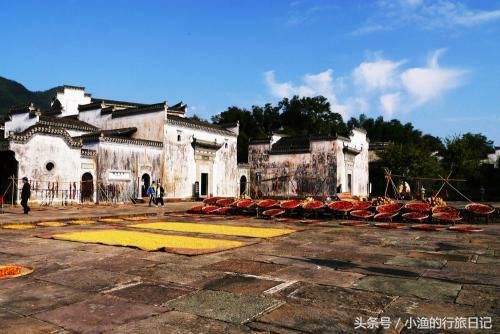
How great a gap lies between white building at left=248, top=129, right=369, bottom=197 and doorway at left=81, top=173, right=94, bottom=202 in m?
13.6

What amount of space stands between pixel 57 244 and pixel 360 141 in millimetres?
33624

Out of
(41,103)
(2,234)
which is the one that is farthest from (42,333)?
(41,103)

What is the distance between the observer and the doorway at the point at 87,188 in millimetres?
23547

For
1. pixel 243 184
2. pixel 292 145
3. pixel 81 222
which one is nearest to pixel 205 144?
pixel 243 184

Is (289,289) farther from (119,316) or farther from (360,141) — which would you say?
(360,141)

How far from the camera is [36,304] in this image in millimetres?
4613

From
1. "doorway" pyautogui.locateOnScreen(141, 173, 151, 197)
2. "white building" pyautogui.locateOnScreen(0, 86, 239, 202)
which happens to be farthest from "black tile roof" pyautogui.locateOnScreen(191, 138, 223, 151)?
"doorway" pyautogui.locateOnScreen(141, 173, 151, 197)

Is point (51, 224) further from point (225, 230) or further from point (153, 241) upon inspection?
point (225, 230)

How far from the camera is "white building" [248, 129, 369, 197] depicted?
110 ft

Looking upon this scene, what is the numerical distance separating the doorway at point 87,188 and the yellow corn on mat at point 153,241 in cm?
1375

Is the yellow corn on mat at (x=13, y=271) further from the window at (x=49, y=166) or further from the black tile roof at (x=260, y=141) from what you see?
the black tile roof at (x=260, y=141)

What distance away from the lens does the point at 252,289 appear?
5211mm

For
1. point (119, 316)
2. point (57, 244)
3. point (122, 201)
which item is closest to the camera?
point (119, 316)

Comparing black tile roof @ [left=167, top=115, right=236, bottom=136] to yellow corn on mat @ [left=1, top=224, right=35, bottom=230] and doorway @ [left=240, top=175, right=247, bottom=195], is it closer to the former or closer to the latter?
doorway @ [left=240, top=175, right=247, bottom=195]
